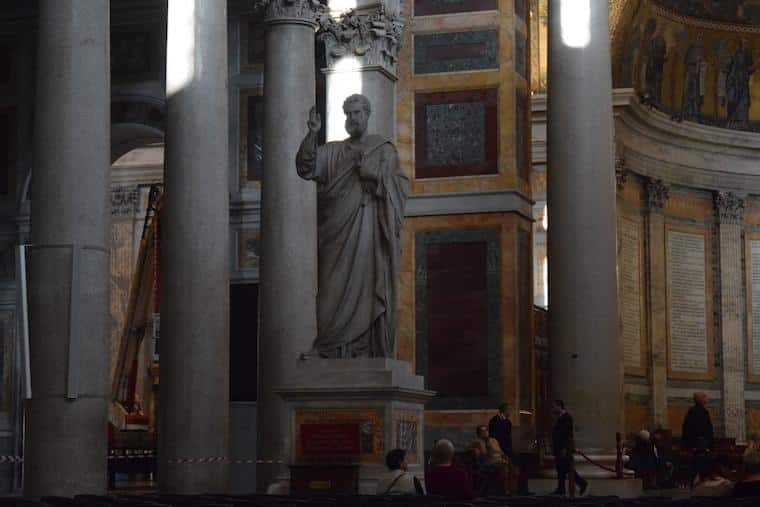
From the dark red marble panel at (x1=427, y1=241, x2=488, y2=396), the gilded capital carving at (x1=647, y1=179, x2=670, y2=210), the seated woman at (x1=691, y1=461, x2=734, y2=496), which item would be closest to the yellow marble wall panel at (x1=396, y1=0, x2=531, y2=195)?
the dark red marble panel at (x1=427, y1=241, x2=488, y2=396)

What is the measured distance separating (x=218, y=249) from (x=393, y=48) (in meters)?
5.68

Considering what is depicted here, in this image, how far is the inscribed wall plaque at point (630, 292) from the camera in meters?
30.1

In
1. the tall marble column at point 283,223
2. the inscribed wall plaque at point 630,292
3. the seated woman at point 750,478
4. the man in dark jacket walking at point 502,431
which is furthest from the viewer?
the inscribed wall plaque at point 630,292

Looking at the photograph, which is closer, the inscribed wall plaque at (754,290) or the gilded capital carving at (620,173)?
the gilded capital carving at (620,173)

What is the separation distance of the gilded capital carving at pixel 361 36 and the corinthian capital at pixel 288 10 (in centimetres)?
60

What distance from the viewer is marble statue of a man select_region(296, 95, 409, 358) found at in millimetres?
12688

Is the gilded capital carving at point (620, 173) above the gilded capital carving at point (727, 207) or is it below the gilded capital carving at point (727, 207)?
above

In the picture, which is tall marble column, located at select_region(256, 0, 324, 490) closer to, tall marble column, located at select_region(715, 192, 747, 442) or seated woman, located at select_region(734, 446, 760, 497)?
seated woman, located at select_region(734, 446, 760, 497)

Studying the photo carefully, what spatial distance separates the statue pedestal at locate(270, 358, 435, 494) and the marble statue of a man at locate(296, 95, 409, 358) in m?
0.18

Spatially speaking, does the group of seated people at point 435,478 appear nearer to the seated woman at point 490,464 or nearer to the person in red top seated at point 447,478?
the person in red top seated at point 447,478

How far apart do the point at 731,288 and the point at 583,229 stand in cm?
1486

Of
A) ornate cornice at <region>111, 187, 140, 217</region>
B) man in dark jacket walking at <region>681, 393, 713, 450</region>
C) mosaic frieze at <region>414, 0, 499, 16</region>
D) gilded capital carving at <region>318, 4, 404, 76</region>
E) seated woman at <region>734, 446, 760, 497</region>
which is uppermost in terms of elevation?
mosaic frieze at <region>414, 0, 499, 16</region>

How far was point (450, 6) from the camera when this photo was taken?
21844 mm

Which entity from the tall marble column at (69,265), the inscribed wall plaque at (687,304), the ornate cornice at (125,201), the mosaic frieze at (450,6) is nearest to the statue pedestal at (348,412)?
the tall marble column at (69,265)
